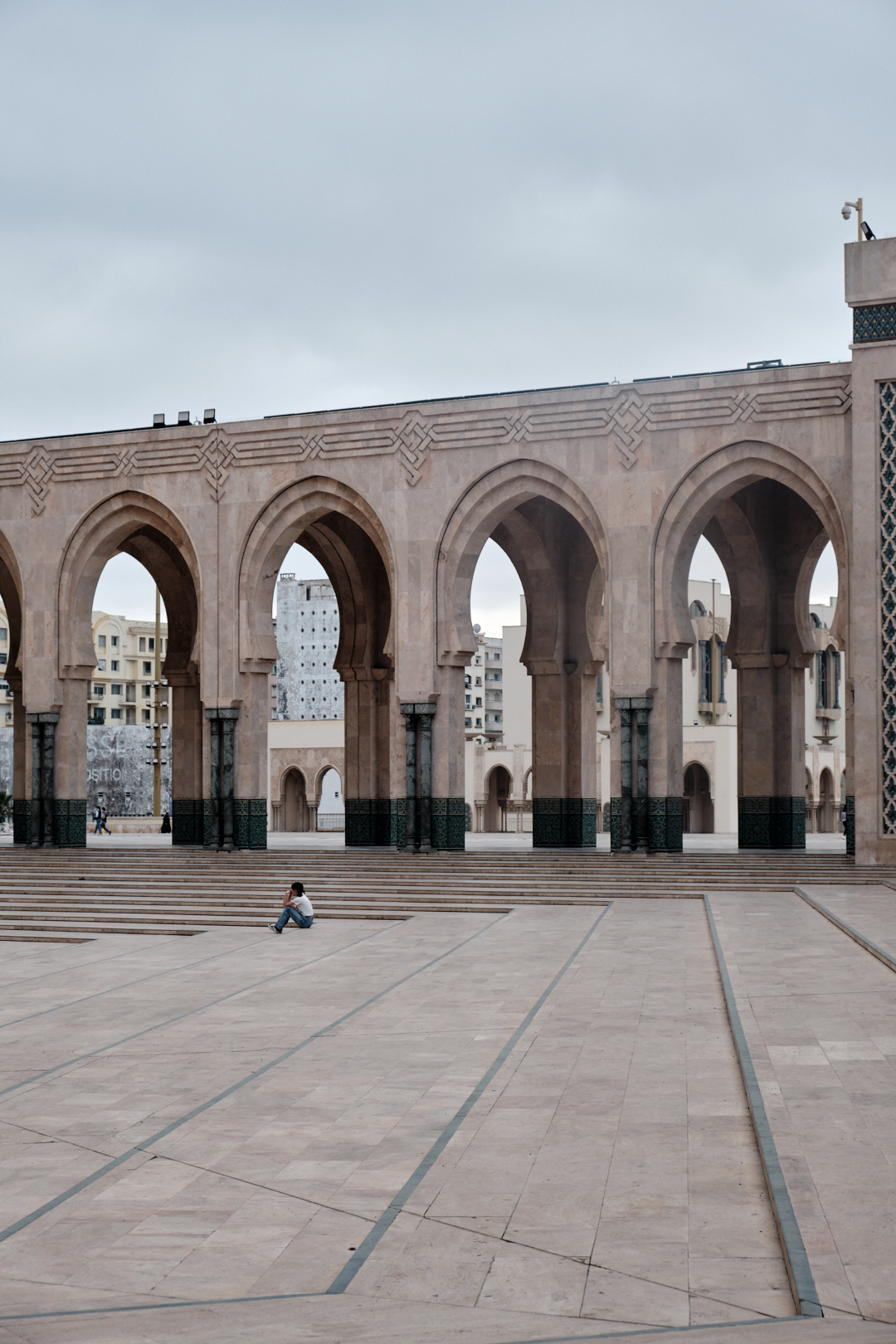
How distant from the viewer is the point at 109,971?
1034cm

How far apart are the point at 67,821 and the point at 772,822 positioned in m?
9.17

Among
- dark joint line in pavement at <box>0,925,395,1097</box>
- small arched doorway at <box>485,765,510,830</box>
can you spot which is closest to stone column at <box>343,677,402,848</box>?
dark joint line in pavement at <box>0,925,395,1097</box>

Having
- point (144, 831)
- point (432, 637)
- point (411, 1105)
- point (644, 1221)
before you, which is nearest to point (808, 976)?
point (411, 1105)

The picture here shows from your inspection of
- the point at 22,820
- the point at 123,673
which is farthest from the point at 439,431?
the point at 123,673

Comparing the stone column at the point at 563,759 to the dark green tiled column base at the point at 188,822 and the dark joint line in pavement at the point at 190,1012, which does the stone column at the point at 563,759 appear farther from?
the dark joint line in pavement at the point at 190,1012

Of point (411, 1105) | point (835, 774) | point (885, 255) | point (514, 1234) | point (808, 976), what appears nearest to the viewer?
point (514, 1234)

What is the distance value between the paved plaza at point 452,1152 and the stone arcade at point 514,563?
22.2 feet

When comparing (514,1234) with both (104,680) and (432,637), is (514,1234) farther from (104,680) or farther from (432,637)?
(104,680)

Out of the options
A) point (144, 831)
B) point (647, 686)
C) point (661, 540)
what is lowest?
point (144, 831)

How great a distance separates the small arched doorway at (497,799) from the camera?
143 feet

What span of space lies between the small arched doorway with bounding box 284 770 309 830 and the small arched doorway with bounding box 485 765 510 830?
5354 mm

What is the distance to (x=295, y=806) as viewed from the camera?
42.7 meters

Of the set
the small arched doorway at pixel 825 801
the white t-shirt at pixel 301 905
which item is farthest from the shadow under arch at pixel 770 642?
the small arched doorway at pixel 825 801

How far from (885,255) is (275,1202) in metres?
13.0
